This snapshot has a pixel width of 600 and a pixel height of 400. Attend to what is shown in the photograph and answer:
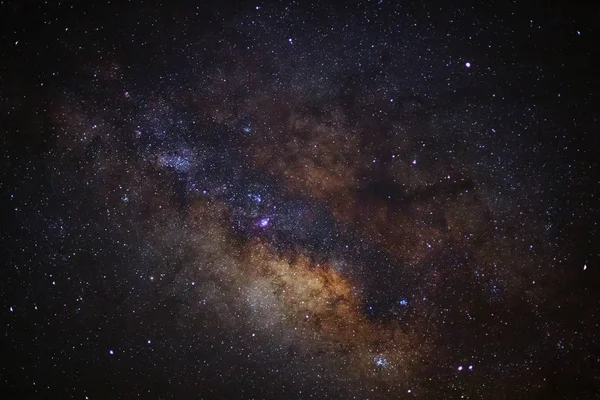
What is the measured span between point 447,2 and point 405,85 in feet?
2.99

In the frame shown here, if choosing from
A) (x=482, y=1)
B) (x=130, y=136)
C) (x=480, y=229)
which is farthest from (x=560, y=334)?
(x=130, y=136)

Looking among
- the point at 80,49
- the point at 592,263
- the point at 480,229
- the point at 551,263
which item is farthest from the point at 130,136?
the point at 592,263

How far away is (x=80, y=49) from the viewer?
3.38 metres

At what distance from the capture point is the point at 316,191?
136 inches

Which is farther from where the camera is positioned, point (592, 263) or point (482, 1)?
point (592, 263)

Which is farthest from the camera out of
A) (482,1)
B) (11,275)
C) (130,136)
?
(11,275)

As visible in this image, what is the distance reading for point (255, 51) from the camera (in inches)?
131

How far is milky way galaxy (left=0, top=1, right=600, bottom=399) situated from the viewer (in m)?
3.30

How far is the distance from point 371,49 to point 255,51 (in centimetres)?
123

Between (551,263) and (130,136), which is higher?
(130,136)

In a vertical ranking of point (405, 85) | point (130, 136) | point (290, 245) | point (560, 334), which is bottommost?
point (560, 334)

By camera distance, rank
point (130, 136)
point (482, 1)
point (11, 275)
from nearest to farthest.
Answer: point (482, 1) → point (130, 136) → point (11, 275)

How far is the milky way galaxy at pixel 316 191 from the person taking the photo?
130 inches

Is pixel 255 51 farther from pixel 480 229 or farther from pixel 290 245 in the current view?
pixel 480 229
